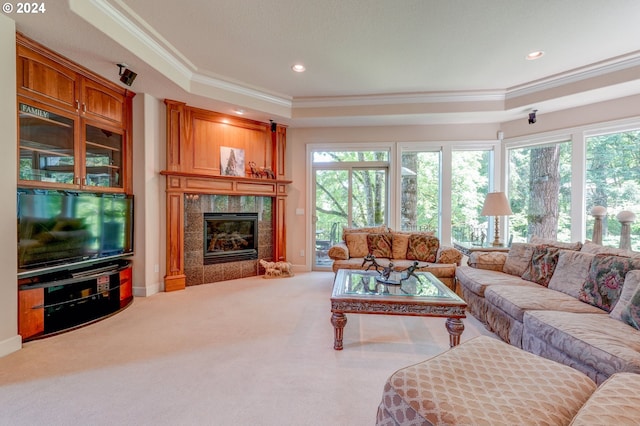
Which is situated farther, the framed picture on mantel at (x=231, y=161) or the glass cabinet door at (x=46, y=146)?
the framed picture on mantel at (x=231, y=161)

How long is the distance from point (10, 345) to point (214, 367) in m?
1.72

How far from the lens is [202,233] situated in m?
4.32

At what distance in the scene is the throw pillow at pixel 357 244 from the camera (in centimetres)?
425

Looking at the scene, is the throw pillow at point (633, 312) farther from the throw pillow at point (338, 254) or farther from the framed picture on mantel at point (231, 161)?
the framed picture on mantel at point (231, 161)

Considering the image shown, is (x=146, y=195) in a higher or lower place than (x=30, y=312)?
higher

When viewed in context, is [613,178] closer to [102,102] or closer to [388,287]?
[388,287]

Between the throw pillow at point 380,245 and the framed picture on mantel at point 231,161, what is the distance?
7.91 feet

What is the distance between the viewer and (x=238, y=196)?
4.70m

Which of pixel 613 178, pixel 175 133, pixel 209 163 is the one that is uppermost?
pixel 175 133

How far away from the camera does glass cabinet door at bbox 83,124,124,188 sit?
3.14 meters

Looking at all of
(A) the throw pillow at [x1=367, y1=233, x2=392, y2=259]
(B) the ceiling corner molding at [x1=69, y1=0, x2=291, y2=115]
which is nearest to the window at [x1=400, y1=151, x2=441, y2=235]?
(A) the throw pillow at [x1=367, y1=233, x2=392, y2=259]

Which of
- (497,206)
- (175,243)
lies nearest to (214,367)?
(175,243)

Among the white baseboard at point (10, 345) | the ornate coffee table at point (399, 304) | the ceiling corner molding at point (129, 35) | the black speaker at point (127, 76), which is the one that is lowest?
the white baseboard at point (10, 345)

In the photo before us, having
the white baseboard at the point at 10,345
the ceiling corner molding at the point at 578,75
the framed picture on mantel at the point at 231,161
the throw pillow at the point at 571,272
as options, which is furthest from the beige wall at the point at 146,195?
the ceiling corner molding at the point at 578,75
